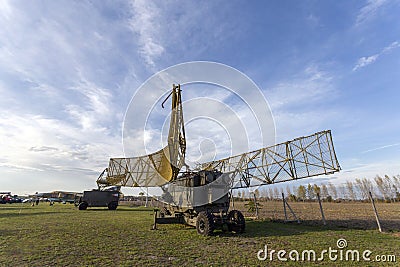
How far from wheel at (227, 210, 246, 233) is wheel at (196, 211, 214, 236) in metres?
1.22

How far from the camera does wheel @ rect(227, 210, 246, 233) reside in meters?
10.5

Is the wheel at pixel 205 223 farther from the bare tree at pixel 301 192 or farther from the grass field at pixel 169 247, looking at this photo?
the bare tree at pixel 301 192

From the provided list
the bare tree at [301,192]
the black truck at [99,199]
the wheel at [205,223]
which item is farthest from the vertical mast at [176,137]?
the bare tree at [301,192]

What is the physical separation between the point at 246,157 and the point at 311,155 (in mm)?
4964

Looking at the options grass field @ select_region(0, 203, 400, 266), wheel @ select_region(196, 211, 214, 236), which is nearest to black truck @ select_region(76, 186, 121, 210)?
grass field @ select_region(0, 203, 400, 266)

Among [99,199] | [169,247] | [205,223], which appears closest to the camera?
[169,247]

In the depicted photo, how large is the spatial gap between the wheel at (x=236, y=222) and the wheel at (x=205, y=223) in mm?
1221

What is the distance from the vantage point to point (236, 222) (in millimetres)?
10633

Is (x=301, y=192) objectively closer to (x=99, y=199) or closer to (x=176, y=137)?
(x=99, y=199)

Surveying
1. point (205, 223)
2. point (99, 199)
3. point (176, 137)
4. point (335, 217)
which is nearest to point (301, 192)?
point (335, 217)

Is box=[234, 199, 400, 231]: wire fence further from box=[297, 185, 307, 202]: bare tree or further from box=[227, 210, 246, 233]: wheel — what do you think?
box=[297, 185, 307, 202]: bare tree

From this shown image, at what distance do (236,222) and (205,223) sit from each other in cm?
164

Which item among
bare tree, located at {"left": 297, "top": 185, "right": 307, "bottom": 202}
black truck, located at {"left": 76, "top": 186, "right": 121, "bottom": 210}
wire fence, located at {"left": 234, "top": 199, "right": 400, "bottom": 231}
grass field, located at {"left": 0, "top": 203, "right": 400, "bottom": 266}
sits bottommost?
grass field, located at {"left": 0, "top": 203, "right": 400, "bottom": 266}

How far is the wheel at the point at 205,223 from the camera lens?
9.75 meters
